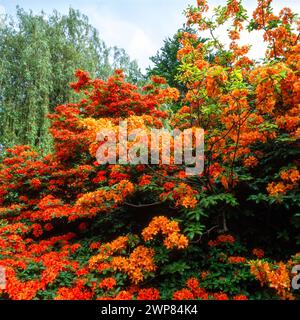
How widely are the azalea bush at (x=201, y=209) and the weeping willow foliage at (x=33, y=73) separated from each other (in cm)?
478

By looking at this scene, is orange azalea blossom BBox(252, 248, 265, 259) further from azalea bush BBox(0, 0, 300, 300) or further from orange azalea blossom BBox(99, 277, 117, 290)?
orange azalea blossom BBox(99, 277, 117, 290)

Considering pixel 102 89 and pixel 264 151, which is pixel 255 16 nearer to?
pixel 264 151

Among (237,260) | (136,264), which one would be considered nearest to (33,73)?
(136,264)

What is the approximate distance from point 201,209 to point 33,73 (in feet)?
28.1

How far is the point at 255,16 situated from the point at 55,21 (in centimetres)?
956

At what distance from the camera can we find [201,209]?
325 cm

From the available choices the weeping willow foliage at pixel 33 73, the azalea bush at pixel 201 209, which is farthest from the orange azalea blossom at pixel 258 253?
the weeping willow foliage at pixel 33 73

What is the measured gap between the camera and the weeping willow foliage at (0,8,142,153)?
29.8 feet

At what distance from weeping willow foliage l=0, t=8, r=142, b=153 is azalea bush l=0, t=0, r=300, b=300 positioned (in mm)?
4785

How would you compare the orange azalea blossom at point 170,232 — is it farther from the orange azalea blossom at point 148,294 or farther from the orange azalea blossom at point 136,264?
the orange azalea blossom at point 148,294

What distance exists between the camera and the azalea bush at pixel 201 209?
3010 millimetres

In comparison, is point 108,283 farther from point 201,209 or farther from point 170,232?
point 201,209

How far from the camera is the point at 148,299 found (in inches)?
117

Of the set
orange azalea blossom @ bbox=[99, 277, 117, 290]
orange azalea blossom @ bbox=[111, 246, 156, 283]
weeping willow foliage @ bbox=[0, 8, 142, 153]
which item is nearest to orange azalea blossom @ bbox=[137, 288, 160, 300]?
orange azalea blossom @ bbox=[111, 246, 156, 283]
